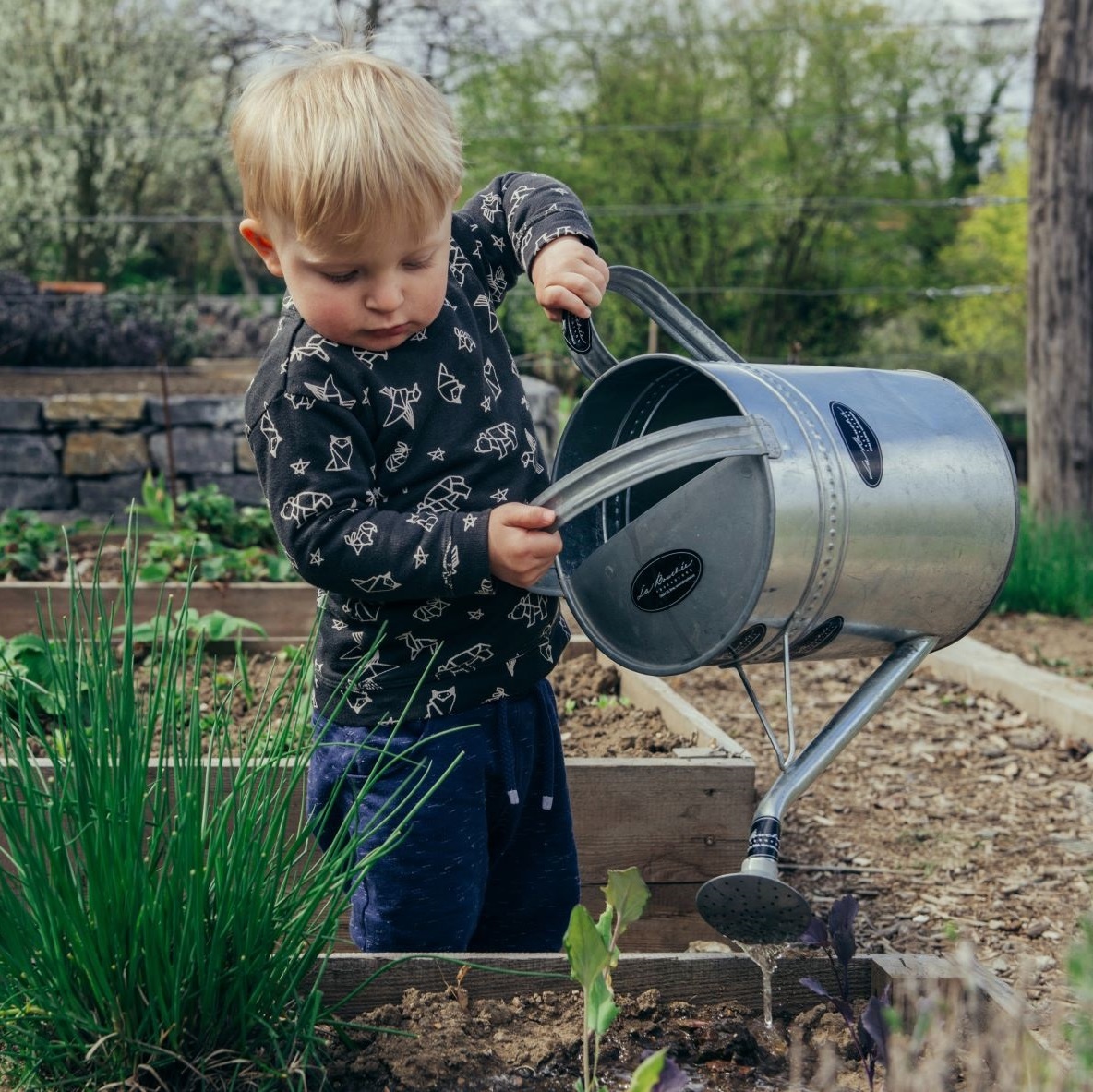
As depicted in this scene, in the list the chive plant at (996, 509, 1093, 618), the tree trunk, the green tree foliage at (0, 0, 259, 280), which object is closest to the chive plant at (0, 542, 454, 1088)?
the chive plant at (996, 509, 1093, 618)

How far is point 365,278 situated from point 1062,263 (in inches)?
209

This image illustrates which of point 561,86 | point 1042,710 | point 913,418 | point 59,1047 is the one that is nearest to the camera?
point 59,1047

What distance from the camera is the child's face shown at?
56.7 inches

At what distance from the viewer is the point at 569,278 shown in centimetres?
158

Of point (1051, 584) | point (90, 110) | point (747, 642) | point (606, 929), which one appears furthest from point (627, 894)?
point (90, 110)

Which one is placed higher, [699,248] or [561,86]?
[561,86]

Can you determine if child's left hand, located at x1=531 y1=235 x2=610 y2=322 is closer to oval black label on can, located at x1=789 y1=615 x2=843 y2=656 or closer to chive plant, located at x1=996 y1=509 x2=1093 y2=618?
→ oval black label on can, located at x1=789 y1=615 x2=843 y2=656

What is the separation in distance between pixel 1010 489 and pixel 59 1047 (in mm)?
1196

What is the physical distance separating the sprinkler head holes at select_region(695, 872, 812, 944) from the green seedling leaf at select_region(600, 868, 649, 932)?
79 mm

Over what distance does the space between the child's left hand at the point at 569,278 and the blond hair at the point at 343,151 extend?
16 cm

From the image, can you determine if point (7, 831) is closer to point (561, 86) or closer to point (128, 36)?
point (561, 86)

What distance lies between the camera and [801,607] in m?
1.38

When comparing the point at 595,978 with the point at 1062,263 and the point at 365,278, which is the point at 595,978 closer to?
the point at 365,278

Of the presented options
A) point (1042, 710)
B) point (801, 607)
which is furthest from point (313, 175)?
point (1042, 710)
